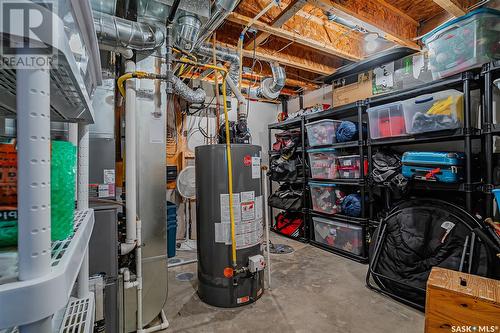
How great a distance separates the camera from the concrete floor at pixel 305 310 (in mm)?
1786

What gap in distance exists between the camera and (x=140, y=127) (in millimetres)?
1758

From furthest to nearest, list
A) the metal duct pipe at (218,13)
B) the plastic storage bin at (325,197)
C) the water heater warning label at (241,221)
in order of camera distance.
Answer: the plastic storage bin at (325,197), the water heater warning label at (241,221), the metal duct pipe at (218,13)

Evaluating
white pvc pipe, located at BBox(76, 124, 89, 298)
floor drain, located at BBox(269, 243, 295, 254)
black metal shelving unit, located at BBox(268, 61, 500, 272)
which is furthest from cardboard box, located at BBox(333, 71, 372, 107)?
white pvc pipe, located at BBox(76, 124, 89, 298)

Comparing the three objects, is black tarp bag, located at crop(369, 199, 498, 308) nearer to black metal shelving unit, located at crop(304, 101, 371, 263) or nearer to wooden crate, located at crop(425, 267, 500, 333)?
wooden crate, located at crop(425, 267, 500, 333)

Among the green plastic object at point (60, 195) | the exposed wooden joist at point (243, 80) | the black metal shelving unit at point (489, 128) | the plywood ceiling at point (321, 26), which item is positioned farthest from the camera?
the exposed wooden joist at point (243, 80)

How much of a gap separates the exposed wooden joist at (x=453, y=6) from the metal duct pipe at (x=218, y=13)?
1.65 meters

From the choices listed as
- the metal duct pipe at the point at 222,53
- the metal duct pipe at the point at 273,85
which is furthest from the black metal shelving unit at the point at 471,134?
the metal duct pipe at the point at 222,53

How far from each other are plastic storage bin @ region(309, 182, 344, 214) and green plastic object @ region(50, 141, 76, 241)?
3035 mm

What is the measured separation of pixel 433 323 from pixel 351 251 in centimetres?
156

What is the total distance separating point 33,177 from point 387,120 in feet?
9.66

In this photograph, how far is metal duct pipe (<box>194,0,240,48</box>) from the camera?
1.72 metres

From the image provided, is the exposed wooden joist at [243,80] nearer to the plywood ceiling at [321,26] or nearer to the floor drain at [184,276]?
the plywood ceiling at [321,26]

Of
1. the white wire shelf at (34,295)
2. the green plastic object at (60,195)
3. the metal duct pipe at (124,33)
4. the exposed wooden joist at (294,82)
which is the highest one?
the exposed wooden joist at (294,82)

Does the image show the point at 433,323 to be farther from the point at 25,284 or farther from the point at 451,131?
the point at 25,284
